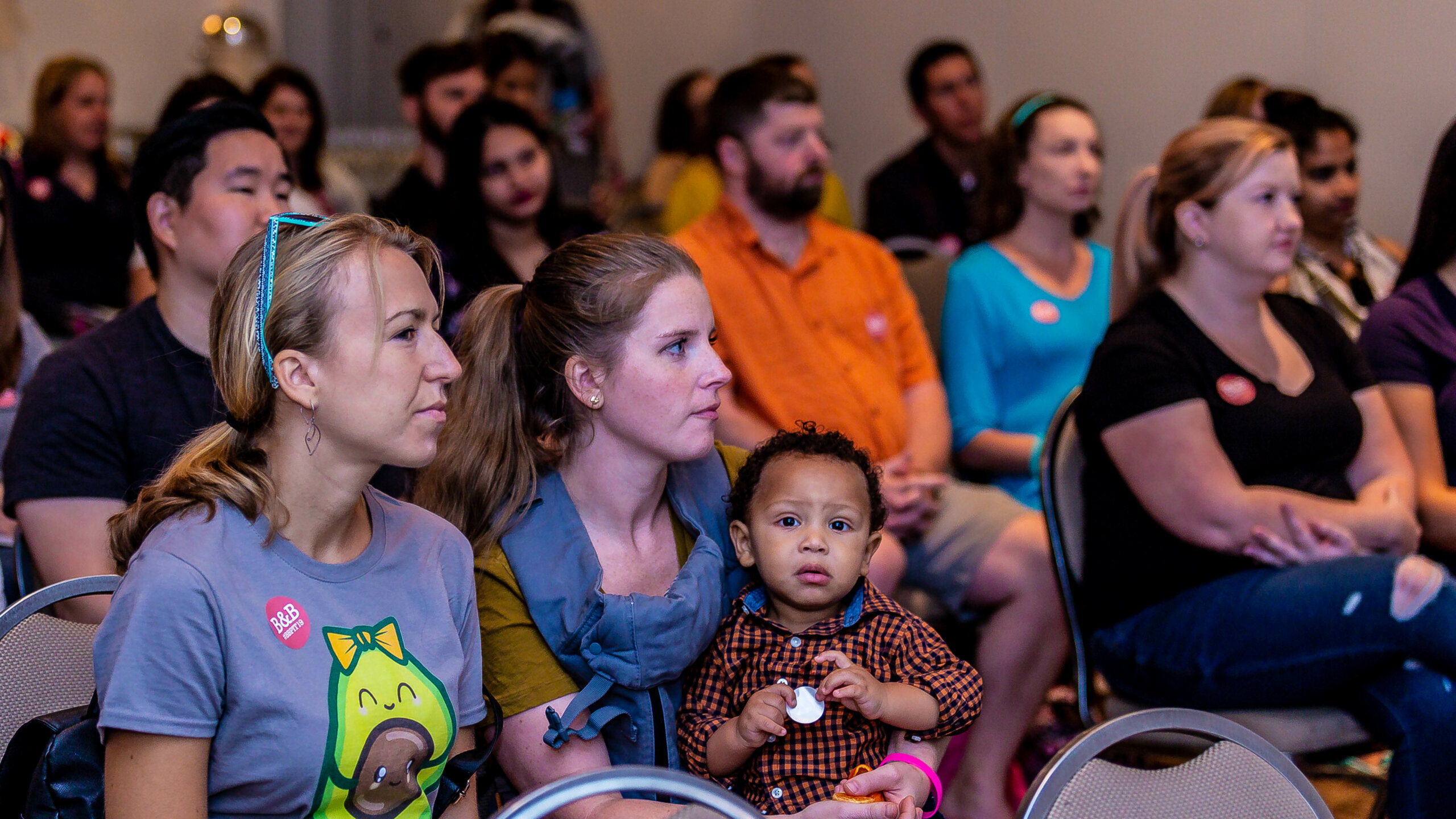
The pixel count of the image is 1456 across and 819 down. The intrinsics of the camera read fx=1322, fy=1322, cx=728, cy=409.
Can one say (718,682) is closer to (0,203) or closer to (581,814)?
(581,814)

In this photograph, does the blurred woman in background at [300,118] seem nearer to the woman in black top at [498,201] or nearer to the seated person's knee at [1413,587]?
the woman in black top at [498,201]

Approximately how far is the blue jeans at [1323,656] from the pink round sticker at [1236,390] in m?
0.28

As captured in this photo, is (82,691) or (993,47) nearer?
(82,691)

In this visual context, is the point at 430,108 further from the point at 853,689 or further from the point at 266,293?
the point at 853,689

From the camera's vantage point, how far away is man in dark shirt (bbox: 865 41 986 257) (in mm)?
4379

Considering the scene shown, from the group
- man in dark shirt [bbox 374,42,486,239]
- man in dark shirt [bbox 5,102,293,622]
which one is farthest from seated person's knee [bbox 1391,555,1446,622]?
man in dark shirt [bbox 374,42,486,239]

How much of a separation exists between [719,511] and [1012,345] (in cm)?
151

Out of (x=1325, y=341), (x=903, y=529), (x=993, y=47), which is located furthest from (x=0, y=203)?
(x=993, y=47)

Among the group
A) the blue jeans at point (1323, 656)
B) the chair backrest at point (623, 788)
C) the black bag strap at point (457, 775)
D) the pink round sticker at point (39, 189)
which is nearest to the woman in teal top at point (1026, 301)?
the blue jeans at point (1323, 656)

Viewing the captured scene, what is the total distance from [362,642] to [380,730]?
0.09 metres

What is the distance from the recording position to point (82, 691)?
1531 millimetres

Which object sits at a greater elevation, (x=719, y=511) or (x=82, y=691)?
(x=719, y=511)

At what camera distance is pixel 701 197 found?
4.63m

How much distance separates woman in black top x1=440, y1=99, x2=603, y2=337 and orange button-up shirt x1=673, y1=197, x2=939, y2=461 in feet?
1.40
